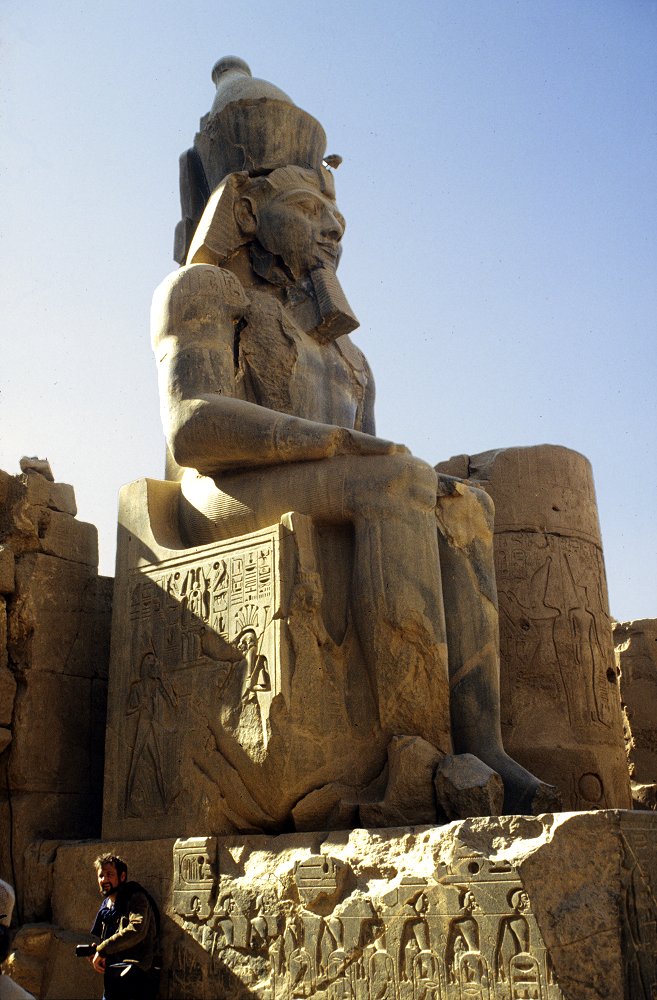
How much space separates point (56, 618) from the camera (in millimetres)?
5383

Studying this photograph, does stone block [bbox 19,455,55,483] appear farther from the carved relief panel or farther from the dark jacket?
the dark jacket

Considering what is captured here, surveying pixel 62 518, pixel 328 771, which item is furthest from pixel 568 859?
pixel 62 518

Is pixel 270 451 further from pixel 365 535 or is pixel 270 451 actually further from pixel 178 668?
pixel 178 668

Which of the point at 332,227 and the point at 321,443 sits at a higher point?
the point at 332,227

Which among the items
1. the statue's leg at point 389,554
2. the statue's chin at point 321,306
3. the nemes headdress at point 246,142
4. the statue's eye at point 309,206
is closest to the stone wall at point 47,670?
the statue's leg at point 389,554

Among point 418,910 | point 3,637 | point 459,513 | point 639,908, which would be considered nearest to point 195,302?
point 459,513

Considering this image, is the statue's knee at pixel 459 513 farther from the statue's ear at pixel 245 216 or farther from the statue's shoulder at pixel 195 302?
the statue's ear at pixel 245 216

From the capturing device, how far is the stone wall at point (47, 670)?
5.05 metres

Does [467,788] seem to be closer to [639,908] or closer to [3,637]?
[639,908]

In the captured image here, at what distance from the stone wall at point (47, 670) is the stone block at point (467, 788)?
6.26 ft

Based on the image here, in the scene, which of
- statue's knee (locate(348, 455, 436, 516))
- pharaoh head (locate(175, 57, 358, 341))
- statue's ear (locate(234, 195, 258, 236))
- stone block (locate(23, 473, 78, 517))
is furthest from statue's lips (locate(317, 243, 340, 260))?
stone block (locate(23, 473, 78, 517))

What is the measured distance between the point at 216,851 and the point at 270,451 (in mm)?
1574

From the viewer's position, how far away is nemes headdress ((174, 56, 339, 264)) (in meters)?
5.86

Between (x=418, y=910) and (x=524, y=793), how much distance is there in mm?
698
